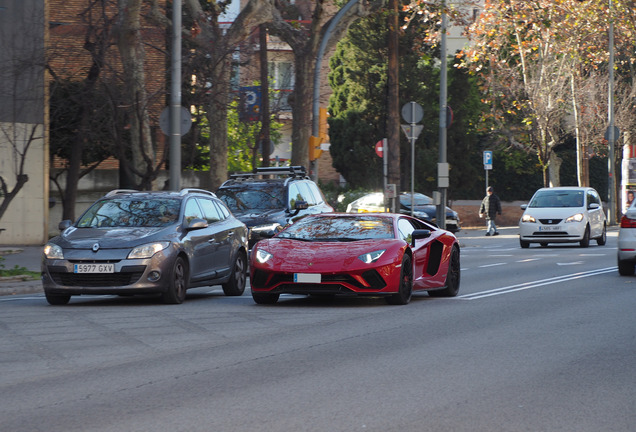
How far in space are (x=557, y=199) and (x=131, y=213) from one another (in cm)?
1947

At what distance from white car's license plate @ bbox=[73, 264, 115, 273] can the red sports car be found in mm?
1720

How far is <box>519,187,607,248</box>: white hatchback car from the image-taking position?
106 feet

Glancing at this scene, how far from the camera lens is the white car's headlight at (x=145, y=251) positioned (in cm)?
1488

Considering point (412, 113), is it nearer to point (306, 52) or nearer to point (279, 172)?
point (306, 52)

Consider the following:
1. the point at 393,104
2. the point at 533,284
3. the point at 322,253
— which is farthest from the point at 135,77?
the point at 393,104

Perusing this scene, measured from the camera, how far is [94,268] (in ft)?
48.5

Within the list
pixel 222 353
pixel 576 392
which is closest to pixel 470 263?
pixel 222 353

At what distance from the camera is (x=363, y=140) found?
5369 centimetres

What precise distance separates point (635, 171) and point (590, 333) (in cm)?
3914

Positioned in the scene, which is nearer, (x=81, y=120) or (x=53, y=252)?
(x=53, y=252)

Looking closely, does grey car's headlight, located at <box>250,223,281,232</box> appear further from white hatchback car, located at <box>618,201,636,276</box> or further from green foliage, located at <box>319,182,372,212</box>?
green foliage, located at <box>319,182,372,212</box>

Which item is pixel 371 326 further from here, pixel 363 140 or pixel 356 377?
Answer: pixel 363 140

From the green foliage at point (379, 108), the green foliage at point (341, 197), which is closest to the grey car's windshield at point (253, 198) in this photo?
the green foliage at point (341, 197)

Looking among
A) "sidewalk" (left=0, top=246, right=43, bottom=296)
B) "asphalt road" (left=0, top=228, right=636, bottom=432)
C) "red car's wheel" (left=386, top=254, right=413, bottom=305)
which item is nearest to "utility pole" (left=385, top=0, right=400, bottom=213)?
"sidewalk" (left=0, top=246, right=43, bottom=296)
